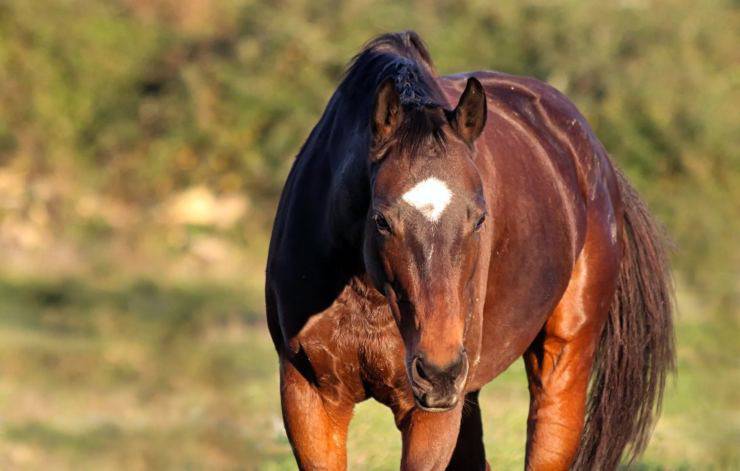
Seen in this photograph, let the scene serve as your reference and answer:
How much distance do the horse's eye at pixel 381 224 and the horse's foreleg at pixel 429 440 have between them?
0.76 m

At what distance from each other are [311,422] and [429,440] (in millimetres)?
408

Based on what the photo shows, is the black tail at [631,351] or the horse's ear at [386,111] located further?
the black tail at [631,351]

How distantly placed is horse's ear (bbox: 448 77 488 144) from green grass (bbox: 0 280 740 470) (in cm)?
292

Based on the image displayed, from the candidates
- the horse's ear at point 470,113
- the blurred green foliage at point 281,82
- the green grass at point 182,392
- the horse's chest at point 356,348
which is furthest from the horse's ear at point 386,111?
the blurred green foliage at point 281,82

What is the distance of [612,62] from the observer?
16.6 metres

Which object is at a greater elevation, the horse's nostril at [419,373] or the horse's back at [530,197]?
the horse's back at [530,197]

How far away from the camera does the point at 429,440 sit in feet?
13.2

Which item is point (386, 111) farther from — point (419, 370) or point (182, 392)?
point (182, 392)

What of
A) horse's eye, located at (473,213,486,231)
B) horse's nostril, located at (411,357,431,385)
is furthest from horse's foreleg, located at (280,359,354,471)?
horse's eye, located at (473,213,486,231)

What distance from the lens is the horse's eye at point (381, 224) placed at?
3.50 meters

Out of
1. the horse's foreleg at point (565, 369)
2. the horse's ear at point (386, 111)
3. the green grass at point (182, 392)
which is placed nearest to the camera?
the horse's ear at point (386, 111)

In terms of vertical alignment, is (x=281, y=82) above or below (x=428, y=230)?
above

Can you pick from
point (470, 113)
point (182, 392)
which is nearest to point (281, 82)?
point (182, 392)

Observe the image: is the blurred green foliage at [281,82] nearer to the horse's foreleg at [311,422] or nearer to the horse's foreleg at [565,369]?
the horse's foreleg at [565,369]
